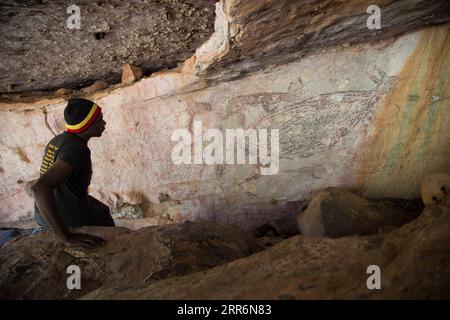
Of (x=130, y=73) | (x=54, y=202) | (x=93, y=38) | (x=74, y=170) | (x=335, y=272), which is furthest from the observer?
(x=130, y=73)

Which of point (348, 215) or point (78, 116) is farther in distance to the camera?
point (348, 215)

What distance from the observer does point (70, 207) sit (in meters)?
2.57

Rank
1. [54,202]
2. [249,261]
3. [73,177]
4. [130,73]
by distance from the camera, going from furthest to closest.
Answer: [130,73]
[73,177]
[54,202]
[249,261]

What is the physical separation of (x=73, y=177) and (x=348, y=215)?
6.75 ft

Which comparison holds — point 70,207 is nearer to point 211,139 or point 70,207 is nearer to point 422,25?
point 211,139

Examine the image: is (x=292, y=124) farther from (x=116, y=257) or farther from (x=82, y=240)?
(x=82, y=240)

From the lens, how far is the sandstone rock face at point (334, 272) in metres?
1.36

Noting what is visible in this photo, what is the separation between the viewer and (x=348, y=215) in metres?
2.59

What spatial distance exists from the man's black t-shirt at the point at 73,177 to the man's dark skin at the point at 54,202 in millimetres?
132

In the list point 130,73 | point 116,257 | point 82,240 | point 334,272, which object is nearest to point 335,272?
point 334,272

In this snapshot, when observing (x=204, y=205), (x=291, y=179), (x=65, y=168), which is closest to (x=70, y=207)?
(x=65, y=168)

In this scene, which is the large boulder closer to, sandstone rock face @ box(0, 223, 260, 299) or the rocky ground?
the rocky ground

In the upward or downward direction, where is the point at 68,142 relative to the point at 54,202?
upward

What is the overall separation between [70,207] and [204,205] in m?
1.43
